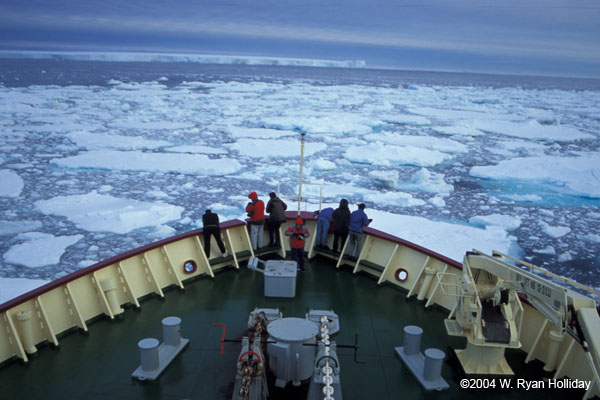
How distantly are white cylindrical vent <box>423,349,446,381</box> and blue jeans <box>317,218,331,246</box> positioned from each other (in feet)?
9.40

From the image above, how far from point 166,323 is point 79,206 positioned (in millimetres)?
11233

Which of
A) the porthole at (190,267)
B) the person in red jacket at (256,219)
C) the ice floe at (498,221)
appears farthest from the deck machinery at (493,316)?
the ice floe at (498,221)

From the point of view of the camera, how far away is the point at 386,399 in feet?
13.5

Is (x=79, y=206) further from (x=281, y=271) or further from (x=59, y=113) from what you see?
(x=59, y=113)

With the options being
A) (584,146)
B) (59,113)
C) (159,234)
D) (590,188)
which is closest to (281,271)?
(159,234)

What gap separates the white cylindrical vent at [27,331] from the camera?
4387 millimetres

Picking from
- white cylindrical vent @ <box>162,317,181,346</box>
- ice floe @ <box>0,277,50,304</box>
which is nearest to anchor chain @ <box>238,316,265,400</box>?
white cylindrical vent @ <box>162,317,181,346</box>

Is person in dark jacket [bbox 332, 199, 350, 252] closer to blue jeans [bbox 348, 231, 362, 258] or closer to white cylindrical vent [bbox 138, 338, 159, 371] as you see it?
blue jeans [bbox 348, 231, 362, 258]

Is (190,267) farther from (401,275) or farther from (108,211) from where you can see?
(108,211)

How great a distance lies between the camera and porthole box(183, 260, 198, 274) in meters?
6.20

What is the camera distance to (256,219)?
662 cm

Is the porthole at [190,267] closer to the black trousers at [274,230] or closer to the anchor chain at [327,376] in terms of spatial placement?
the black trousers at [274,230]

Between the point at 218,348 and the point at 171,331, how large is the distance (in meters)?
0.53

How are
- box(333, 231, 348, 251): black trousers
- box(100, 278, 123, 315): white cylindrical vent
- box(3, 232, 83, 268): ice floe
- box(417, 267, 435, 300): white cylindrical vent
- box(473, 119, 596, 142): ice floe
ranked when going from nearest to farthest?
box(100, 278, 123, 315): white cylindrical vent
box(417, 267, 435, 300): white cylindrical vent
box(333, 231, 348, 251): black trousers
box(3, 232, 83, 268): ice floe
box(473, 119, 596, 142): ice floe
